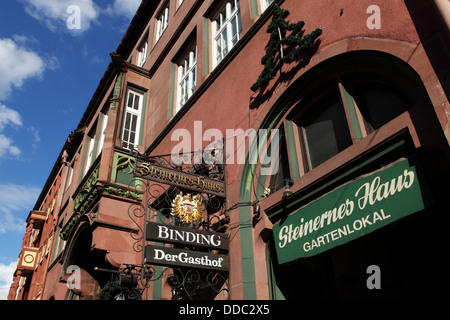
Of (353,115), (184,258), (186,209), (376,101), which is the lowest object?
(184,258)

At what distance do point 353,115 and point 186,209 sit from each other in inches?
131

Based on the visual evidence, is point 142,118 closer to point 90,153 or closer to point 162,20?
point 90,153

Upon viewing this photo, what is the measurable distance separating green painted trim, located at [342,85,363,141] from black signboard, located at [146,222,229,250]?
2967 millimetres

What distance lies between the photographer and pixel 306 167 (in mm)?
6602

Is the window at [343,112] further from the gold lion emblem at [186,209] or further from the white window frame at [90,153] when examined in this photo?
the white window frame at [90,153]

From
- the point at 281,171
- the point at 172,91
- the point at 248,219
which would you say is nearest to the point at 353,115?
the point at 281,171

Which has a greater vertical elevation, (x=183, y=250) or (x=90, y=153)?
(x=90, y=153)

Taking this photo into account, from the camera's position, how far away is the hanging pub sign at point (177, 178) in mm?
6564

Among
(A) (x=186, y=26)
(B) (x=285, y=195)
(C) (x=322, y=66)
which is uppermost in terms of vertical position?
(A) (x=186, y=26)

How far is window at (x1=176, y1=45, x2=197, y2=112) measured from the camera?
12016 millimetres

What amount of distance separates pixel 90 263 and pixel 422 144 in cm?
A: 1172

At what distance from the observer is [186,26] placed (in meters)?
12.9
